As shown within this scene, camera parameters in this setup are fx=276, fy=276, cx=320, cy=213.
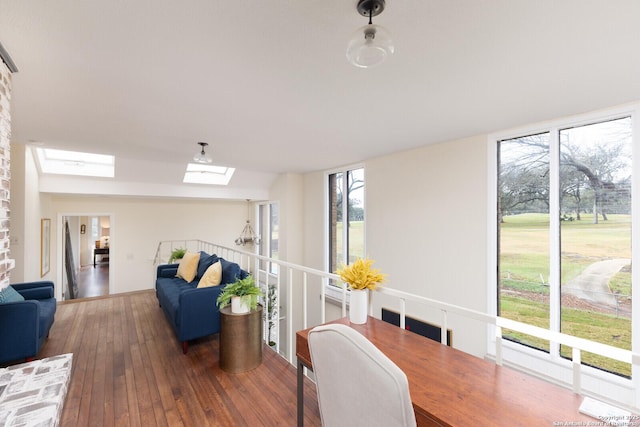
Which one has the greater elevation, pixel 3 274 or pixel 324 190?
pixel 324 190

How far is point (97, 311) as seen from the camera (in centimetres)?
407

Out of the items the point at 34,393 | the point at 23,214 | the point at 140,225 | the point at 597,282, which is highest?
the point at 23,214

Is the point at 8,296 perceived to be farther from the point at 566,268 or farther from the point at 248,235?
the point at 566,268

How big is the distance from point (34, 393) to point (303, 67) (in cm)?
268

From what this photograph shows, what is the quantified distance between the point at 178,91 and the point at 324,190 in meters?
3.41

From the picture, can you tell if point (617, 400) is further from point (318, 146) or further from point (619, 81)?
point (318, 146)

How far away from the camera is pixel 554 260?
2.59 m

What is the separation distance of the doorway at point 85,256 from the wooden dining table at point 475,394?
676 cm

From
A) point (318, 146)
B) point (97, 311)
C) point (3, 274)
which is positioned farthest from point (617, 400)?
point (97, 311)

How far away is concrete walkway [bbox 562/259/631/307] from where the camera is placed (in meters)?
2.30

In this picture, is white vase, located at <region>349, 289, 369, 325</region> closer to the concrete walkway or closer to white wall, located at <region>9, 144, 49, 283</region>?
the concrete walkway

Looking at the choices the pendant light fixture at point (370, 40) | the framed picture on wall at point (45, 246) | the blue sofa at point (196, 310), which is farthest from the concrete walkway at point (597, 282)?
the framed picture on wall at point (45, 246)

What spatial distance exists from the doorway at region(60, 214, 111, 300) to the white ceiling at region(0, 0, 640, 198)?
163 inches

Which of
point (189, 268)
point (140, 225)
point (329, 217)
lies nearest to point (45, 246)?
point (140, 225)
